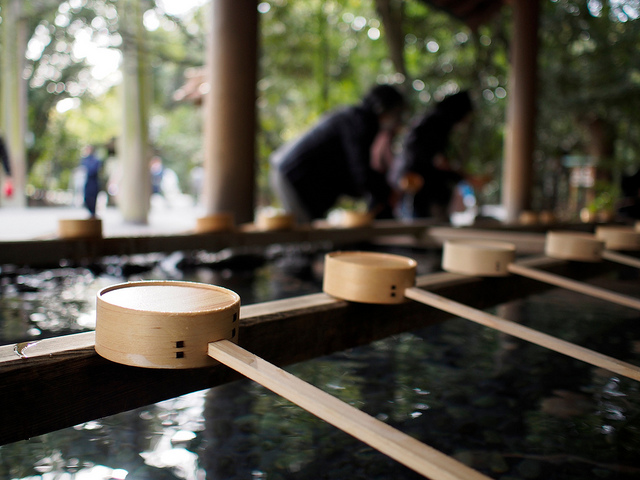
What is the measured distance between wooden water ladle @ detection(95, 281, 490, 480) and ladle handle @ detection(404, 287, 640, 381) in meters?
0.62

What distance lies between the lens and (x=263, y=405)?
180 cm

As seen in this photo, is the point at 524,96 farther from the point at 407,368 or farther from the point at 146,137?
the point at 407,368

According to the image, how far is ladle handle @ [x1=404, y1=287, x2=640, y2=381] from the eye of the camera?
126 cm

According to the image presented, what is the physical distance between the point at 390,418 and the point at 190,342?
0.90 metres

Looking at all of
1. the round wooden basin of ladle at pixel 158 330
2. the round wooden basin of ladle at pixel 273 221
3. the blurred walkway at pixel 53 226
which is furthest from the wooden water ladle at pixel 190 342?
the round wooden basin of ladle at pixel 273 221

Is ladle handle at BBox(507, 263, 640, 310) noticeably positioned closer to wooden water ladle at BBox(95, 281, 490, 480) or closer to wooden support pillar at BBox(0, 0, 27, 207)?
wooden water ladle at BBox(95, 281, 490, 480)

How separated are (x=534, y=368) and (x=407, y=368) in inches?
21.8

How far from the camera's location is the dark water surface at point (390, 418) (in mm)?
1408

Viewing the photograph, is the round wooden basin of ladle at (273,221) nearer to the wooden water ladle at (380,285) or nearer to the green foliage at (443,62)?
the wooden water ladle at (380,285)

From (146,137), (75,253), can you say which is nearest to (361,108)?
(75,253)

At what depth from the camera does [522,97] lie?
7.90 metres

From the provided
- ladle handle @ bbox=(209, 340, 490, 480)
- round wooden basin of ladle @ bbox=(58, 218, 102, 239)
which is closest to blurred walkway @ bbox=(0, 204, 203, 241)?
round wooden basin of ladle @ bbox=(58, 218, 102, 239)

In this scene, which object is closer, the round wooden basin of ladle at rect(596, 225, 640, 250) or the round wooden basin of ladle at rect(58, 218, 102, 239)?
the round wooden basin of ladle at rect(58, 218, 102, 239)

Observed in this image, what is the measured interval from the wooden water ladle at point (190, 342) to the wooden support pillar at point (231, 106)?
3156mm
